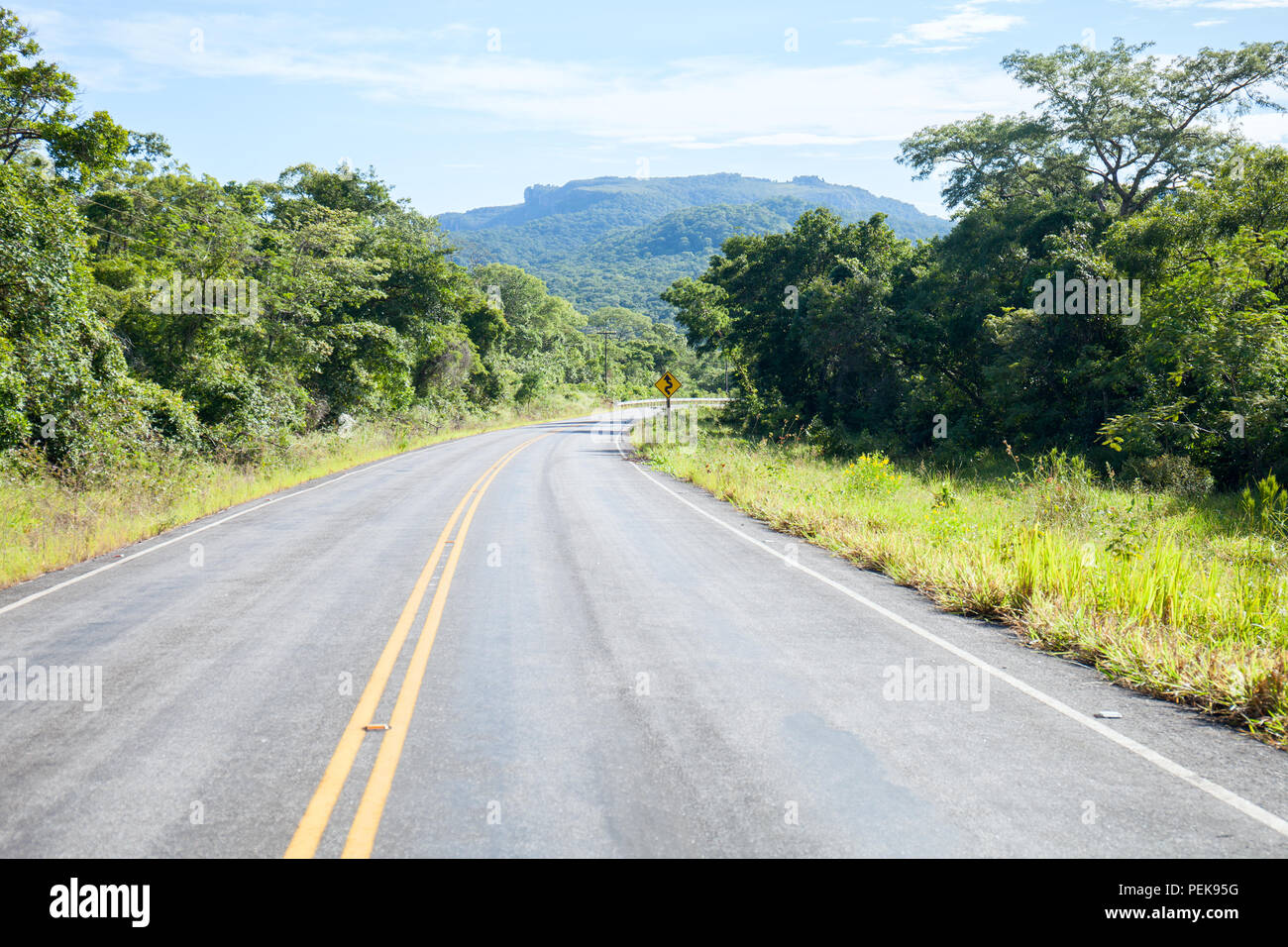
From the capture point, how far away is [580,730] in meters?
4.79

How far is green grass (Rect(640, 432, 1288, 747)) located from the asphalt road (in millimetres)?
383

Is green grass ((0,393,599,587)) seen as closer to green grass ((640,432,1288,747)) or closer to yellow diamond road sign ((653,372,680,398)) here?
green grass ((640,432,1288,747))

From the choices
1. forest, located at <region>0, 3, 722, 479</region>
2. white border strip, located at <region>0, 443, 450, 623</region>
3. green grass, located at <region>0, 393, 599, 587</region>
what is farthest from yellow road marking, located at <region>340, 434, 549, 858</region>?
forest, located at <region>0, 3, 722, 479</region>

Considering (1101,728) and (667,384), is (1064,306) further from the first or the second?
(1101,728)

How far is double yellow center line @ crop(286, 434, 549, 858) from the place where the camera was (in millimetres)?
3531

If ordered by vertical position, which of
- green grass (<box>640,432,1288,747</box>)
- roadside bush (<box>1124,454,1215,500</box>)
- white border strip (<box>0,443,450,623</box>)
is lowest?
white border strip (<box>0,443,450,623</box>)

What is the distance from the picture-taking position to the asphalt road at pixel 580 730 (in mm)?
3613

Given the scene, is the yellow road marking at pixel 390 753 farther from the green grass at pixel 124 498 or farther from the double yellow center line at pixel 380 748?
the green grass at pixel 124 498

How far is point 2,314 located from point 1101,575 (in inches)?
686

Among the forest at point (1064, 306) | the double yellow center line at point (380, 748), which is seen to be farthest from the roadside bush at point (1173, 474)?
the double yellow center line at point (380, 748)
